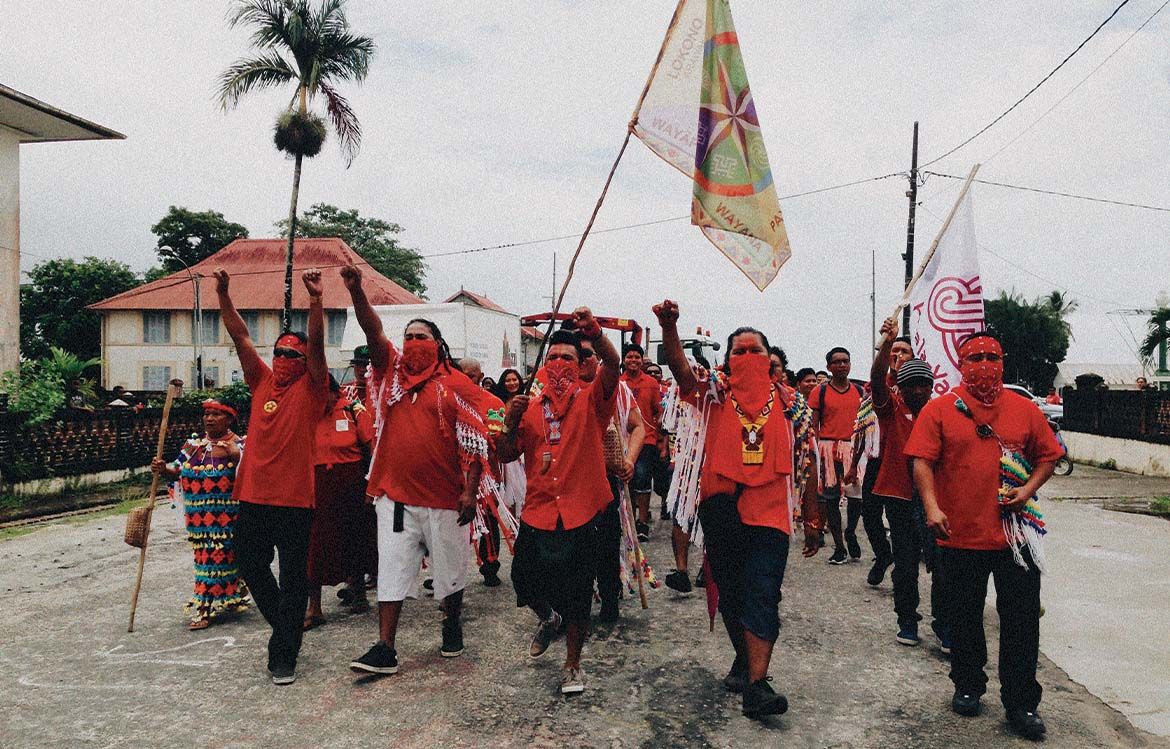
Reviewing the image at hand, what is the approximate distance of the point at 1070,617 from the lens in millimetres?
5914

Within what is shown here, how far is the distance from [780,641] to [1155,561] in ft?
15.8

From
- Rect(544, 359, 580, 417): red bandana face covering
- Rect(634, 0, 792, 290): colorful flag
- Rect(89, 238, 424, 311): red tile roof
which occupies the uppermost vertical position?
Rect(89, 238, 424, 311): red tile roof

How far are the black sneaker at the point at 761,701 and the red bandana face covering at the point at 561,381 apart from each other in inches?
67.7

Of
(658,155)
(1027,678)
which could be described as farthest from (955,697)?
(658,155)

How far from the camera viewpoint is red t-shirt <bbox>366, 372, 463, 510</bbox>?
4754 millimetres

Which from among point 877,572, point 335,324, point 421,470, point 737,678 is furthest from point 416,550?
point 335,324

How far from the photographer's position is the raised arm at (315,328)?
429 centimetres

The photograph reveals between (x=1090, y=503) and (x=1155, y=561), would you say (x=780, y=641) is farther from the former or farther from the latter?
(x=1090, y=503)

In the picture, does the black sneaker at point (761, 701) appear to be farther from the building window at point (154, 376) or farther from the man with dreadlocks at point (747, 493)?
the building window at point (154, 376)

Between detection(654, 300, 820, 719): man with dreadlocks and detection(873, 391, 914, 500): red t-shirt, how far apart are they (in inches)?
56.8

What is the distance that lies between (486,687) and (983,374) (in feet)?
9.97

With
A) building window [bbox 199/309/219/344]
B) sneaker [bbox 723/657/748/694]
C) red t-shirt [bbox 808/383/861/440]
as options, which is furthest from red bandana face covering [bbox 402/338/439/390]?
building window [bbox 199/309/219/344]

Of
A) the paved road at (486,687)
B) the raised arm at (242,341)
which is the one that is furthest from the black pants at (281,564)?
the raised arm at (242,341)

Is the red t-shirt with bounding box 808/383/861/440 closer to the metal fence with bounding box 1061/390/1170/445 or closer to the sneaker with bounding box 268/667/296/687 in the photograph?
the sneaker with bounding box 268/667/296/687
